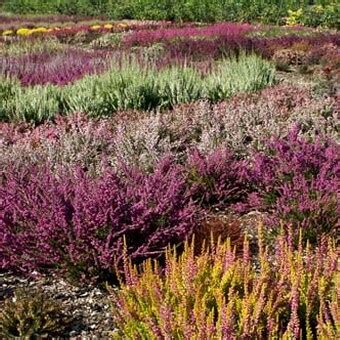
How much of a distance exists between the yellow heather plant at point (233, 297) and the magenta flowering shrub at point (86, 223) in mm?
690

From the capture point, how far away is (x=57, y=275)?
4.25 meters

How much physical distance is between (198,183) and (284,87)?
4.55 metres

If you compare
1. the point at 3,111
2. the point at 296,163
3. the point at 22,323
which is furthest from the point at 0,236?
the point at 3,111

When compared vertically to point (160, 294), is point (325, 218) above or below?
below

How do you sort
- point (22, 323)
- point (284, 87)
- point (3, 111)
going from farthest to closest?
point (284, 87) < point (3, 111) < point (22, 323)

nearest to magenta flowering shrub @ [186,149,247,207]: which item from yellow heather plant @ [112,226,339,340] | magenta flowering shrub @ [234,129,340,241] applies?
magenta flowering shrub @ [234,129,340,241]

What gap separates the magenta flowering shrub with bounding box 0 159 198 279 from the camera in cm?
411

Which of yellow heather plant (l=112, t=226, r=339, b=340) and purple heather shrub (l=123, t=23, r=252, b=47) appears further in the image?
purple heather shrub (l=123, t=23, r=252, b=47)

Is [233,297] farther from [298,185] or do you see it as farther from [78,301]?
[298,185]

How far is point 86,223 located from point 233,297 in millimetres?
1533

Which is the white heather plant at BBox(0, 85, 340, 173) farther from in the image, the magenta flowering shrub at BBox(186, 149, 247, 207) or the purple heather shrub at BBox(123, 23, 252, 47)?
the purple heather shrub at BBox(123, 23, 252, 47)

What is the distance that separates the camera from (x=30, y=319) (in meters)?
3.53

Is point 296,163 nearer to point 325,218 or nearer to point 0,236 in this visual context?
point 325,218

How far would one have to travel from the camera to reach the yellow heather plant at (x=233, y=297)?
2793 millimetres
